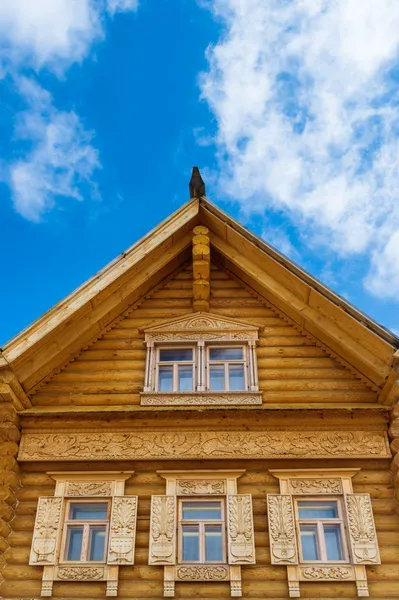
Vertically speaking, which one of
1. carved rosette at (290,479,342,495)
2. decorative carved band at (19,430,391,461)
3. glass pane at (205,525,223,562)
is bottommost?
glass pane at (205,525,223,562)

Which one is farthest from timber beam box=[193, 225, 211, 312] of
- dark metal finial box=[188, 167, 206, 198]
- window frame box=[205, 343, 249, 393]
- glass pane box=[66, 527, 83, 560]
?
glass pane box=[66, 527, 83, 560]

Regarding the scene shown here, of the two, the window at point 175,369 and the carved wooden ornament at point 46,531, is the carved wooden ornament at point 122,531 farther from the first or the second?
the window at point 175,369

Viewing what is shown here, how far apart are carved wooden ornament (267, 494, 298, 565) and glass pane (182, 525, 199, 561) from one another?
113 centimetres

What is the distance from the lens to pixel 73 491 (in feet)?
32.9

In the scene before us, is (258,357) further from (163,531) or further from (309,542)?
(163,531)

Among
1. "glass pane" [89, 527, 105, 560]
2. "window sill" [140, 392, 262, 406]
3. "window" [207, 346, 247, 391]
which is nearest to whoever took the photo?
"glass pane" [89, 527, 105, 560]

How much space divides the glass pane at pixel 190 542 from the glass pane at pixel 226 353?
10.5ft

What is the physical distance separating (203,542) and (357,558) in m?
2.28

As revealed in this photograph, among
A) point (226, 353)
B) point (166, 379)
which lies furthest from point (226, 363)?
point (166, 379)

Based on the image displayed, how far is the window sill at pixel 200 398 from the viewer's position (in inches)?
430

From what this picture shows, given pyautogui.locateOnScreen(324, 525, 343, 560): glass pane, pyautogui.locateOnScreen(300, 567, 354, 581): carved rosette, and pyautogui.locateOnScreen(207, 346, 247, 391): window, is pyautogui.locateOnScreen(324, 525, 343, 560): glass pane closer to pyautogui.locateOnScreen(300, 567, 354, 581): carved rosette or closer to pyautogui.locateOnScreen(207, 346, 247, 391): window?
pyautogui.locateOnScreen(300, 567, 354, 581): carved rosette

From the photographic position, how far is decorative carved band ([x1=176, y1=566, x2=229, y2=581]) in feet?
29.9

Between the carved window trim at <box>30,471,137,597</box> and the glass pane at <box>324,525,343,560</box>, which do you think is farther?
the glass pane at <box>324,525,343,560</box>

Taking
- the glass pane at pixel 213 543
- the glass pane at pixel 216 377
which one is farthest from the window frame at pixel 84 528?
the glass pane at pixel 216 377
